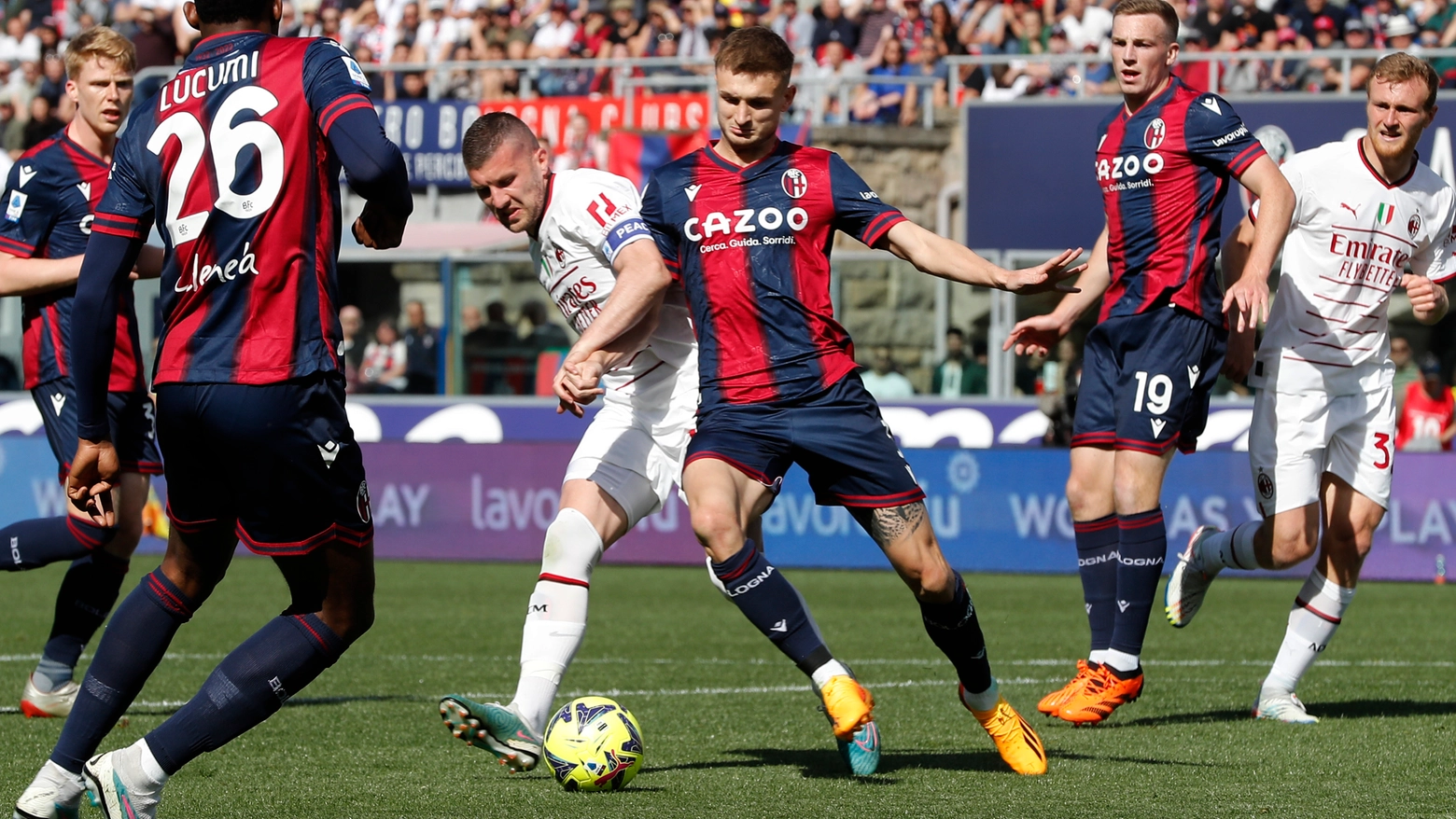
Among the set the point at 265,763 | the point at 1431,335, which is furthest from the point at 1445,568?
the point at 265,763

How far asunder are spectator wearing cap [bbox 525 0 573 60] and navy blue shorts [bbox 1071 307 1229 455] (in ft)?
56.2

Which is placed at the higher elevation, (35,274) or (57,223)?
(57,223)

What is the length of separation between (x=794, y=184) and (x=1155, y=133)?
1.81m

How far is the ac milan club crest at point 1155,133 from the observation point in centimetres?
684

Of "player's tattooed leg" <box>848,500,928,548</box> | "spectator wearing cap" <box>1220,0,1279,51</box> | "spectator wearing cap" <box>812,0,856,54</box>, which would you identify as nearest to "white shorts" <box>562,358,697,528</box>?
"player's tattooed leg" <box>848,500,928,548</box>

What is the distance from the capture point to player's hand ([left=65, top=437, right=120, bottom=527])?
4617 millimetres

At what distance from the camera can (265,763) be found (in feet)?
19.3

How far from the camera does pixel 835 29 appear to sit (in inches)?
832

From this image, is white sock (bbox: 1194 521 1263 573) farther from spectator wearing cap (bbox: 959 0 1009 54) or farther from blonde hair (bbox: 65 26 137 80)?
spectator wearing cap (bbox: 959 0 1009 54)

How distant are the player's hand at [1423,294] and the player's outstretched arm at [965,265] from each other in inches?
65.3

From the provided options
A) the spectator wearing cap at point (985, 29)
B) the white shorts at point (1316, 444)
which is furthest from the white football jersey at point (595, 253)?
the spectator wearing cap at point (985, 29)

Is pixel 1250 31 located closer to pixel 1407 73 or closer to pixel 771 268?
pixel 1407 73

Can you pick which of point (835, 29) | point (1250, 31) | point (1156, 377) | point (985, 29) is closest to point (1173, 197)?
point (1156, 377)

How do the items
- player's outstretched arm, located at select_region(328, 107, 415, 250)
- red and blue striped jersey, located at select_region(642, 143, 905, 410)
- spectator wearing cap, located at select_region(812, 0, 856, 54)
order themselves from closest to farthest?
player's outstretched arm, located at select_region(328, 107, 415, 250) → red and blue striped jersey, located at select_region(642, 143, 905, 410) → spectator wearing cap, located at select_region(812, 0, 856, 54)
